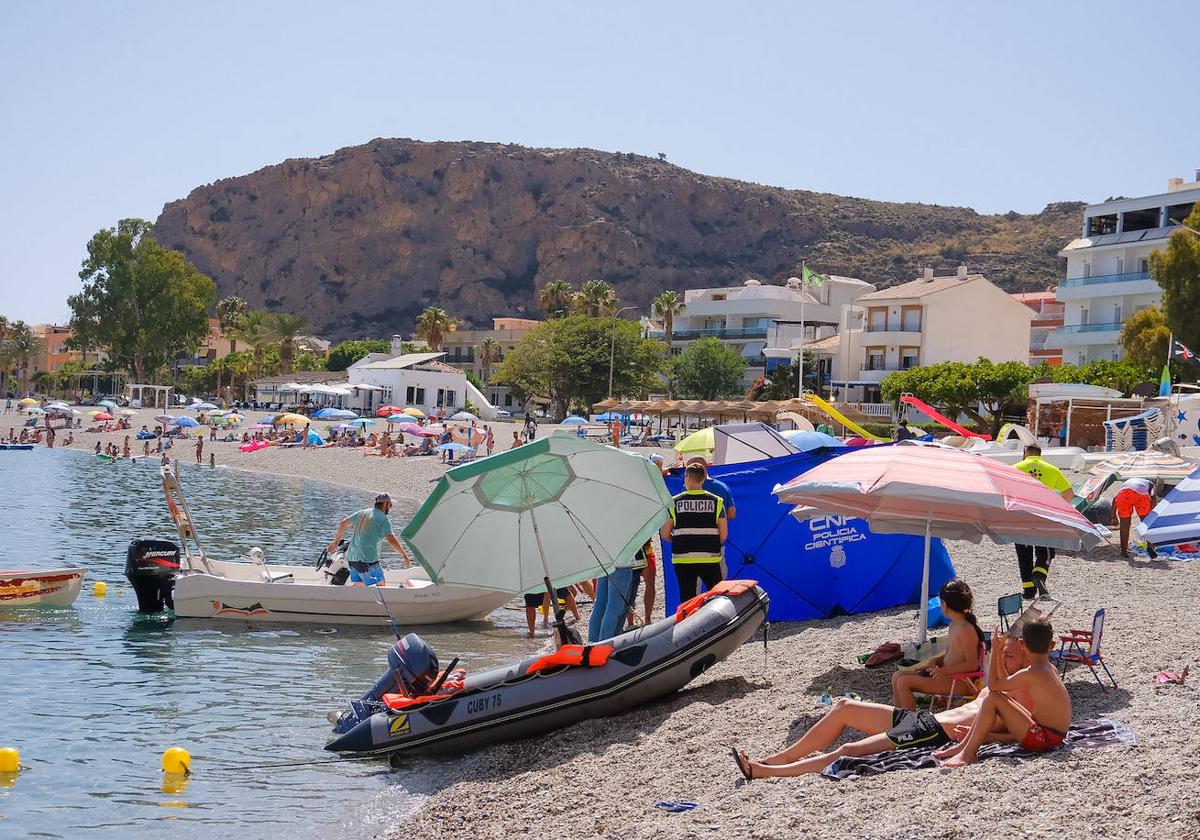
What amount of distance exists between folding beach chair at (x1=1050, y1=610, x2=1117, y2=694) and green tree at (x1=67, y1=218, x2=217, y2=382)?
9466cm

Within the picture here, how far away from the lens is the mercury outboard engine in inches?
635

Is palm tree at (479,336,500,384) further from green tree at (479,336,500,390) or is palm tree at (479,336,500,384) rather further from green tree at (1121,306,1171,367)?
green tree at (1121,306,1171,367)

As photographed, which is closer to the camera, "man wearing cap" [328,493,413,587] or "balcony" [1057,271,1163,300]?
"man wearing cap" [328,493,413,587]

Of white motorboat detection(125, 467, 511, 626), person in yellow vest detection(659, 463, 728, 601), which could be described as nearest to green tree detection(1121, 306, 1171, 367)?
white motorboat detection(125, 467, 511, 626)

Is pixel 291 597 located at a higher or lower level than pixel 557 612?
lower

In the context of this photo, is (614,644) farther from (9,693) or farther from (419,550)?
(9,693)

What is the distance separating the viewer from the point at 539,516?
10430 millimetres

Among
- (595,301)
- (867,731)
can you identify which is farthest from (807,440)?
(595,301)

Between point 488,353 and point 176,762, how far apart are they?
338 ft

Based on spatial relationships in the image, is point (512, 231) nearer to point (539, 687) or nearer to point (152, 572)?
point (152, 572)

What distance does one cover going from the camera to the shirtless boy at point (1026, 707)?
7098mm

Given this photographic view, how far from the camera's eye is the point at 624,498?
34.7ft

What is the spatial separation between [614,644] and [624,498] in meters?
1.37

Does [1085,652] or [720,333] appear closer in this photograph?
[1085,652]
